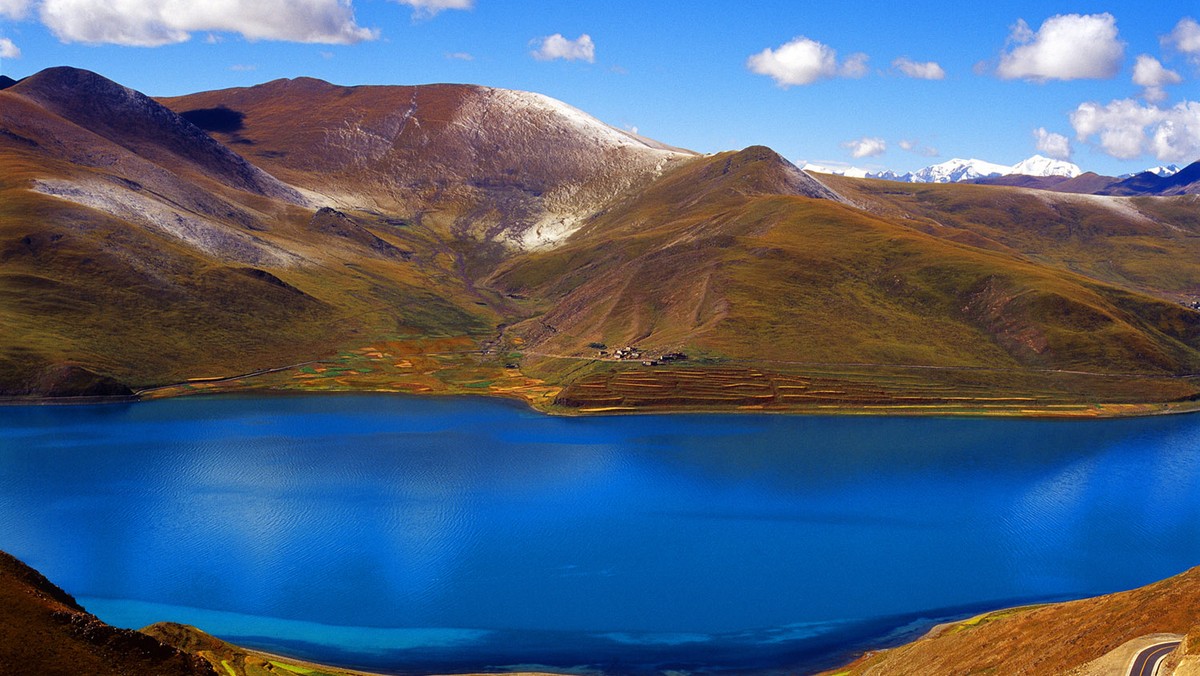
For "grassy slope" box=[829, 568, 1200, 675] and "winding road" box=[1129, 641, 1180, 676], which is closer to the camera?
"winding road" box=[1129, 641, 1180, 676]

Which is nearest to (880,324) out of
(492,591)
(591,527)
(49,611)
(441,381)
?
(441,381)

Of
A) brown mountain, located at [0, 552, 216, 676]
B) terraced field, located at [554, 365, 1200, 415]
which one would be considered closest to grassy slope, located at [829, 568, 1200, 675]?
brown mountain, located at [0, 552, 216, 676]

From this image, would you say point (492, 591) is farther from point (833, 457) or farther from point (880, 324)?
point (880, 324)

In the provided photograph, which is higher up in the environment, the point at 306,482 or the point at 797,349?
the point at 797,349

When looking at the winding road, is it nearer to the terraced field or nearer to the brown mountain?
the brown mountain

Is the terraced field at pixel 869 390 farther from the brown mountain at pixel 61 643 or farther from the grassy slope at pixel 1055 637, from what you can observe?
the brown mountain at pixel 61 643
